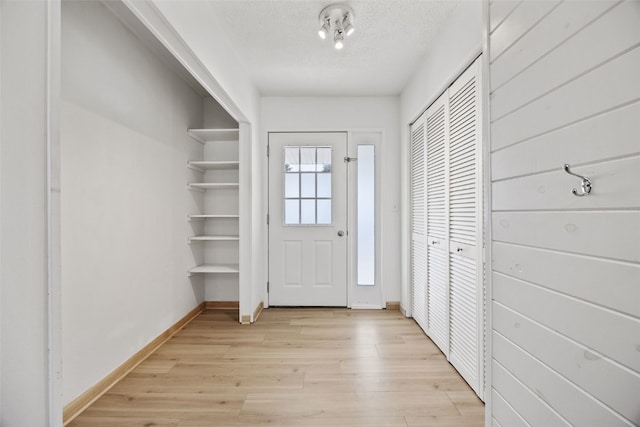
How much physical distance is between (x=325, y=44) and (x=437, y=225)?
1.79m

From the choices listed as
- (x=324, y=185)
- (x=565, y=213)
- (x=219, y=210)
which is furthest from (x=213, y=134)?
(x=565, y=213)

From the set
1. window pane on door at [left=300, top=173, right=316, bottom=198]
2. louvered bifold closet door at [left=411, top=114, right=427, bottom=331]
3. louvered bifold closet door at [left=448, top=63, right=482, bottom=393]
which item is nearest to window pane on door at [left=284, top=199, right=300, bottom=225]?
window pane on door at [left=300, top=173, right=316, bottom=198]

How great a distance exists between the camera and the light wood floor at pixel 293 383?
5.57 ft

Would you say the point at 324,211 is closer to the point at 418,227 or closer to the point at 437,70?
the point at 418,227

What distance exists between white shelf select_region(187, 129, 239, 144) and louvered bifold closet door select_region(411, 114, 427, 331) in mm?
1890

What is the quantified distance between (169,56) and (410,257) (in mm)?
3064

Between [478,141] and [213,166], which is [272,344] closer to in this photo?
[213,166]

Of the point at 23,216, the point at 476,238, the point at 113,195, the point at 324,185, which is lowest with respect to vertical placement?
the point at 476,238

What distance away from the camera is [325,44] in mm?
2480

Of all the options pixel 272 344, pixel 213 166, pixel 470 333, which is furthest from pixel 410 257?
pixel 213 166

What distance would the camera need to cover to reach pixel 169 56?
2.66 metres

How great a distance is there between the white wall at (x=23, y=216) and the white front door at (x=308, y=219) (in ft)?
9.11

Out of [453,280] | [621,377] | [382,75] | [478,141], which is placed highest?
[382,75]

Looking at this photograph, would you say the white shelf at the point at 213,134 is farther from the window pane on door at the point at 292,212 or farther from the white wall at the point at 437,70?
the white wall at the point at 437,70
